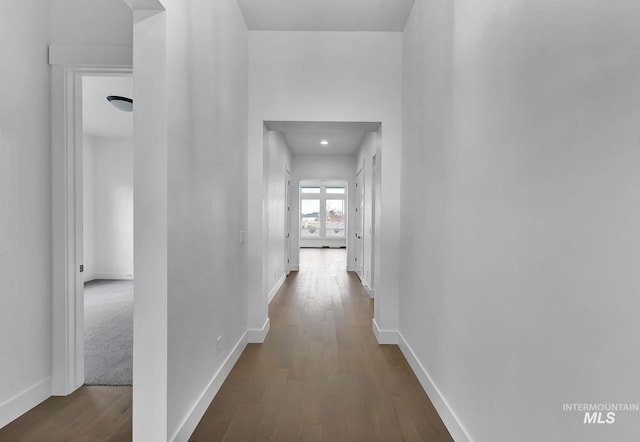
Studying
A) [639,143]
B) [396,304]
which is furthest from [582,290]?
[396,304]

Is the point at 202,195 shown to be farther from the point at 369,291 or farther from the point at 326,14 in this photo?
the point at 369,291

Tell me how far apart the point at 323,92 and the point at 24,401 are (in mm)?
3360

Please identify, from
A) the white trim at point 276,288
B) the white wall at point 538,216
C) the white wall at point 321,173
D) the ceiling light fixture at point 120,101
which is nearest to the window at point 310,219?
the white wall at point 321,173

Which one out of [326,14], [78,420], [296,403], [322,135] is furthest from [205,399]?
[322,135]

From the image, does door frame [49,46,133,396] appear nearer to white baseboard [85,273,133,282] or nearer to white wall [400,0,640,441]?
white wall [400,0,640,441]

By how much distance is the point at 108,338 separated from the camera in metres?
3.37

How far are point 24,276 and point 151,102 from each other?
1.55m

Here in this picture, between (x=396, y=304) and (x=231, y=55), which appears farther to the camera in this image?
(x=396, y=304)

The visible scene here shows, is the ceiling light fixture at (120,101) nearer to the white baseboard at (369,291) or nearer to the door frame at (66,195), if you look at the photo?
the door frame at (66,195)

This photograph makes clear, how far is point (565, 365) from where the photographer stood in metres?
1.05

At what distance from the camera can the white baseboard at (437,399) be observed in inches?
70.1

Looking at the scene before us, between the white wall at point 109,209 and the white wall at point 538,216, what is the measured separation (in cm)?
648

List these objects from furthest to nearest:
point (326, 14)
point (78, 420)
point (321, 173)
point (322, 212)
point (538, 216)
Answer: point (322, 212), point (321, 173), point (326, 14), point (78, 420), point (538, 216)

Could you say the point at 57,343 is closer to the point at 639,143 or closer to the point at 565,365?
the point at 565,365
